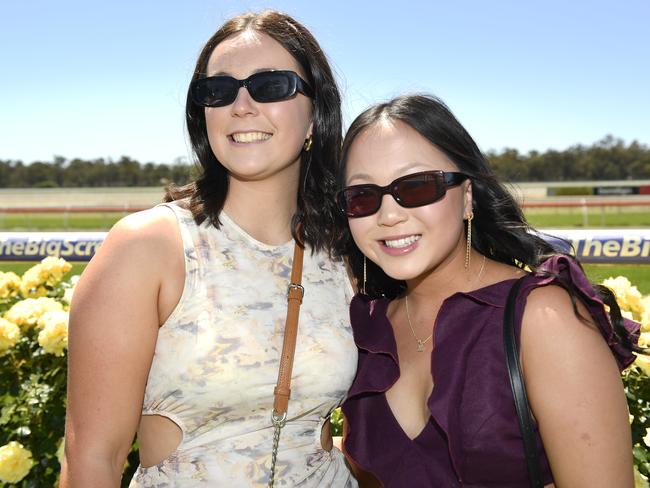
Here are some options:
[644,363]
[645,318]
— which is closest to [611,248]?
[645,318]

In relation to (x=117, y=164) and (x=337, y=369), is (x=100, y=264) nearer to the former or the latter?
(x=337, y=369)

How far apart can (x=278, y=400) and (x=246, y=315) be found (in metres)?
0.30

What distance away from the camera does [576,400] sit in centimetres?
186

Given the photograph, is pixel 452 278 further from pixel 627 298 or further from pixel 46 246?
pixel 46 246

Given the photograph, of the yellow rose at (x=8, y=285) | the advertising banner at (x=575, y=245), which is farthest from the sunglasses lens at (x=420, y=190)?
A: the advertising banner at (x=575, y=245)

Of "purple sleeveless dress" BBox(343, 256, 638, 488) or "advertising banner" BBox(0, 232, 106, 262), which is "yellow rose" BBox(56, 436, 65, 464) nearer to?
"purple sleeveless dress" BBox(343, 256, 638, 488)

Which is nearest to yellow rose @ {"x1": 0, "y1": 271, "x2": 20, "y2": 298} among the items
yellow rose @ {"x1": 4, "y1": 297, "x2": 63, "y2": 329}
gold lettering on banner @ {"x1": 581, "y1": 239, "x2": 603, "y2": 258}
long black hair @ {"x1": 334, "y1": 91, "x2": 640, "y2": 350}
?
yellow rose @ {"x1": 4, "y1": 297, "x2": 63, "y2": 329}

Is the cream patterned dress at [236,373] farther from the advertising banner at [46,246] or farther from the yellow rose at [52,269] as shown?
the advertising banner at [46,246]

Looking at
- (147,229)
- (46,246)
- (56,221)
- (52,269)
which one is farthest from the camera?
(56,221)

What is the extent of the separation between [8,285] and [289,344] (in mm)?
3242

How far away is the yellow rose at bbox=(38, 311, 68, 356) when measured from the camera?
347 cm

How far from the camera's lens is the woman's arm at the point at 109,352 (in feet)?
6.51

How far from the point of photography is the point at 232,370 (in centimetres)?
211

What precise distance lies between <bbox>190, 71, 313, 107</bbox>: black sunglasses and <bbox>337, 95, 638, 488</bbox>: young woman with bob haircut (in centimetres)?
30
